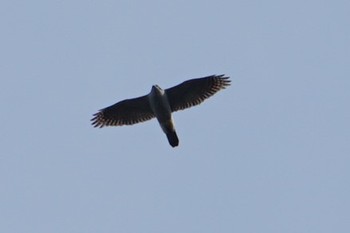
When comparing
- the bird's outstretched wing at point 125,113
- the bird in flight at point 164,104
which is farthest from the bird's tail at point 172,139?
the bird's outstretched wing at point 125,113

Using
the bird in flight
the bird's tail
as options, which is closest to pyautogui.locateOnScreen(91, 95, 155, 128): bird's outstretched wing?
the bird in flight

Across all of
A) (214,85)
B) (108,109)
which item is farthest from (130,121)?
(214,85)

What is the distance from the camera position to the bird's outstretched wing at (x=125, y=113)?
1131 inches

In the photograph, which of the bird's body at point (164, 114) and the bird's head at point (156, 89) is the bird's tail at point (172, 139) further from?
the bird's head at point (156, 89)

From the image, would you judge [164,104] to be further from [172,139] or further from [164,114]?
[172,139]

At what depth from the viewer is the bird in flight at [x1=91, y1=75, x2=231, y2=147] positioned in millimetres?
28109

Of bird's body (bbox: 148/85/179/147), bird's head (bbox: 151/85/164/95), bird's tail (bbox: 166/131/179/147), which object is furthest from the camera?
bird's tail (bbox: 166/131/179/147)

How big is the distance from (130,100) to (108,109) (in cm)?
117

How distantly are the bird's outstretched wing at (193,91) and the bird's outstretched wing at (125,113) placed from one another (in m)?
0.83

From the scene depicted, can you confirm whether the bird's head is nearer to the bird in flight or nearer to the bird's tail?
the bird in flight

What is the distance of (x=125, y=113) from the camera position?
29391mm

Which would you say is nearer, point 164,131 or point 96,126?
point 164,131

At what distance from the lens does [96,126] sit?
30031 mm

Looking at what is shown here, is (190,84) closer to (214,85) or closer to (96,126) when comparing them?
(214,85)
